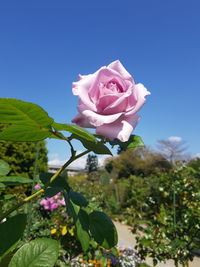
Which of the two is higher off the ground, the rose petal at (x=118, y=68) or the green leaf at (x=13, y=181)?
the rose petal at (x=118, y=68)

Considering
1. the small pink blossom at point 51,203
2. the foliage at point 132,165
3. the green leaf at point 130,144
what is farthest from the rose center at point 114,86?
the foliage at point 132,165

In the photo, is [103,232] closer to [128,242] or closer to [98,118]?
[98,118]

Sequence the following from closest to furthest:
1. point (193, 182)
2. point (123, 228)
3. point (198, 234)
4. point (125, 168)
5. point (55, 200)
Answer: point (198, 234)
point (193, 182)
point (55, 200)
point (123, 228)
point (125, 168)

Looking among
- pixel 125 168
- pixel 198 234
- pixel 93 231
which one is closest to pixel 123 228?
pixel 198 234

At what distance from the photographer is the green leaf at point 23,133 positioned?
406 millimetres

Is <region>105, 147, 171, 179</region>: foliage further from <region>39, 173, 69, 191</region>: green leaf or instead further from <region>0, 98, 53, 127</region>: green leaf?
<region>0, 98, 53, 127</region>: green leaf

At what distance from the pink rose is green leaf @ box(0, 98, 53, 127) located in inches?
3.6

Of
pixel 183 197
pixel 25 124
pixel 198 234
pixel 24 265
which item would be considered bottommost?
pixel 198 234

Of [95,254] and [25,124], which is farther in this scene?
[95,254]

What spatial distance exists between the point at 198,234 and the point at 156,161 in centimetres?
1771

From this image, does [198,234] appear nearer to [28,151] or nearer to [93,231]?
[93,231]

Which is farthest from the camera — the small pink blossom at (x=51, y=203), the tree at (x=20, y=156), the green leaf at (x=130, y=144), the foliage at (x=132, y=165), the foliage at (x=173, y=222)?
the foliage at (x=132, y=165)

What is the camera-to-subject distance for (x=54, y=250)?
1.37ft

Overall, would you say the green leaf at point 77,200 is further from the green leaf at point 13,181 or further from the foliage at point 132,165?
the foliage at point 132,165
